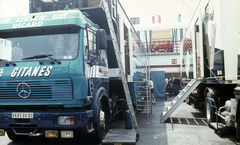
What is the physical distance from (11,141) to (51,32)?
10.5ft

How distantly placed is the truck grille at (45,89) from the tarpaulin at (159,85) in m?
13.1

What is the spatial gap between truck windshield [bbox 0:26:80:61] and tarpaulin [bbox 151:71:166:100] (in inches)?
510

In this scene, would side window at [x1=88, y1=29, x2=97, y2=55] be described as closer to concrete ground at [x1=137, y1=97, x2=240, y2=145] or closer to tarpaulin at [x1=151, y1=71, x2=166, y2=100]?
concrete ground at [x1=137, y1=97, x2=240, y2=145]

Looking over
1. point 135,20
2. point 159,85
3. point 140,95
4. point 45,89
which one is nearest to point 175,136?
point 45,89

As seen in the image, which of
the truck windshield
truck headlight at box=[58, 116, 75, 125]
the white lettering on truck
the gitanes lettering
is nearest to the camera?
truck headlight at box=[58, 116, 75, 125]

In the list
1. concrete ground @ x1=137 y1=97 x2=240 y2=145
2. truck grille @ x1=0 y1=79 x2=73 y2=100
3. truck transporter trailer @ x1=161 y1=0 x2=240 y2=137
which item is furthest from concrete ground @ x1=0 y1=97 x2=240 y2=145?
truck grille @ x1=0 y1=79 x2=73 y2=100

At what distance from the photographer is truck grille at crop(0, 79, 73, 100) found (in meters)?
4.63

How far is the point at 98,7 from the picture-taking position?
580 cm

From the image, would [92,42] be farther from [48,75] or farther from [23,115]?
[23,115]

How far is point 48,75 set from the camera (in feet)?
15.3

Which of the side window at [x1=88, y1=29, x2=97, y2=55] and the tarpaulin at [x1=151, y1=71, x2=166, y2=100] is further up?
the side window at [x1=88, y1=29, x2=97, y2=55]

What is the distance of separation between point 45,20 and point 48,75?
3.83 ft

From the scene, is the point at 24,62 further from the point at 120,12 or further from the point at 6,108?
the point at 120,12

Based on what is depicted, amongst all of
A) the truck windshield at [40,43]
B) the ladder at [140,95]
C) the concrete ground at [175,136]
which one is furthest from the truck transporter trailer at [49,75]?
the ladder at [140,95]
